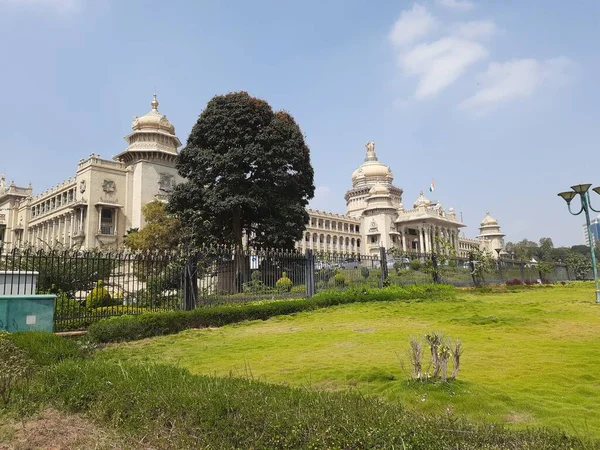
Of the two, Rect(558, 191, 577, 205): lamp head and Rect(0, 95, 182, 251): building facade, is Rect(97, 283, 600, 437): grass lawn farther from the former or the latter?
Rect(0, 95, 182, 251): building facade

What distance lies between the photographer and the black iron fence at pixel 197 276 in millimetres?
11500

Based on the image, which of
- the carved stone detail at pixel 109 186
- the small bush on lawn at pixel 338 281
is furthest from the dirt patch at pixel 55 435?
the carved stone detail at pixel 109 186

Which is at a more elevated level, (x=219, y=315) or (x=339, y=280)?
(x=339, y=280)

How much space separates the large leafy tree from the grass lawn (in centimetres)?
1301

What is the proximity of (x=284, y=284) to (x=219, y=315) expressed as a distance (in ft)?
20.2

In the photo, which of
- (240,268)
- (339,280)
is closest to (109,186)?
(240,268)

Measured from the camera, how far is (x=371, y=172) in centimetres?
8212

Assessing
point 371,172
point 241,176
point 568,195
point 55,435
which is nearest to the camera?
point 55,435

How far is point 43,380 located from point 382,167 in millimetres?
80485

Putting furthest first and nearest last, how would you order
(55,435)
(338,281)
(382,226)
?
(382,226) < (338,281) < (55,435)

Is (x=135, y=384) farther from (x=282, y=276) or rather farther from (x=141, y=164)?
(x=141, y=164)

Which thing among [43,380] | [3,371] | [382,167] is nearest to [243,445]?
[43,380]

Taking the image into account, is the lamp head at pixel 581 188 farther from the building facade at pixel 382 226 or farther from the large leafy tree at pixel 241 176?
the building facade at pixel 382 226

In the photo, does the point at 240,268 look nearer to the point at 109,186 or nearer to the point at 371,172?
the point at 109,186
